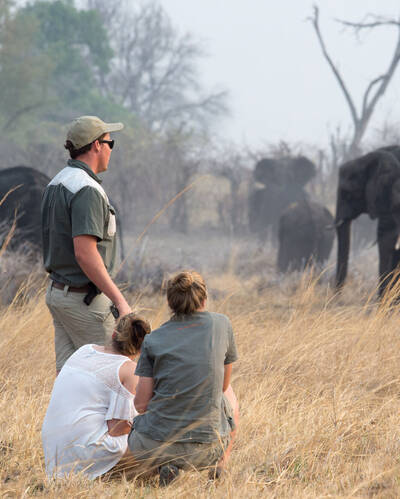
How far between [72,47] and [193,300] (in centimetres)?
3212

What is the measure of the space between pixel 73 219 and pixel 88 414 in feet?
2.92

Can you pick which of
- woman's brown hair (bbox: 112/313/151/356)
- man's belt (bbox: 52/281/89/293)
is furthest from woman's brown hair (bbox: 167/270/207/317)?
man's belt (bbox: 52/281/89/293)

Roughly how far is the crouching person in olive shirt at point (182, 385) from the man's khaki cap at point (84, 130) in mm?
912

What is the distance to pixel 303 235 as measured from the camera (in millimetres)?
11203

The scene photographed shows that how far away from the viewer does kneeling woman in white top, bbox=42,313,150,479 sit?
10.1ft

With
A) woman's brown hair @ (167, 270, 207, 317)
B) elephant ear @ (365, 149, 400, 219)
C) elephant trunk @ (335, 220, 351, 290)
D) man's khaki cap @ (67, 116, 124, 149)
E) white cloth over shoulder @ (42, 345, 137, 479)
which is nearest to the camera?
woman's brown hair @ (167, 270, 207, 317)

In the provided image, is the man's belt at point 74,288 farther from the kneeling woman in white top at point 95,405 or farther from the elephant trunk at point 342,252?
the elephant trunk at point 342,252

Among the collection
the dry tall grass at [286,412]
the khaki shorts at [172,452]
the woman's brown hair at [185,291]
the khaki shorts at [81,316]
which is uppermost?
the woman's brown hair at [185,291]

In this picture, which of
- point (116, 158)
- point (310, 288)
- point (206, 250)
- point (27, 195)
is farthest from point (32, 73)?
point (310, 288)

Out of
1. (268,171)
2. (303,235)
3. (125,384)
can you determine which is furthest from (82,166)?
(268,171)

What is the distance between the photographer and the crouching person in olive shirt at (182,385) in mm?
2973

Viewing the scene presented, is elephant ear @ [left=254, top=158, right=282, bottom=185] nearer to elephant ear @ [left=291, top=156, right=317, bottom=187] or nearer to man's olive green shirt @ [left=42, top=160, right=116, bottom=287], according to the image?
elephant ear @ [left=291, top=156, right=317, bottom=187]

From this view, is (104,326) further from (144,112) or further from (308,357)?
(144,112)

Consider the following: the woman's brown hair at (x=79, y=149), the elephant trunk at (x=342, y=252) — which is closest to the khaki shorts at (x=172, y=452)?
the woman's brown hair at (x=79, y=149)
